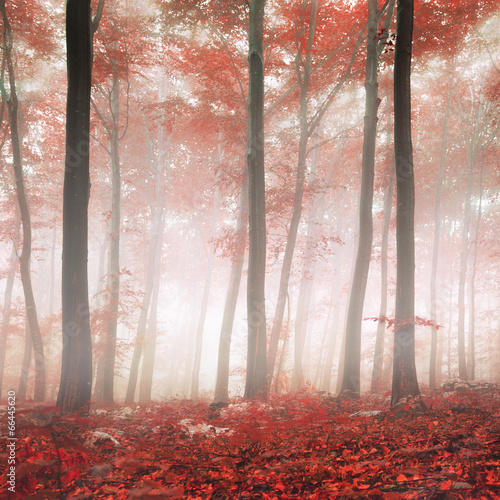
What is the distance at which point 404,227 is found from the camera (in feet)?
18.0

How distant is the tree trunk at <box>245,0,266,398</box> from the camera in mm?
7387

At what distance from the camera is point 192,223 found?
22562 mm

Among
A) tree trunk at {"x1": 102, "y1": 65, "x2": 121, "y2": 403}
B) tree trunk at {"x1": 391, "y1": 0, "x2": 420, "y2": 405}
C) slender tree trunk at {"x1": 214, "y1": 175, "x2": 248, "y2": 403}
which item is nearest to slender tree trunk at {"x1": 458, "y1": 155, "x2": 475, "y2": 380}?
slender tree trunk at {"x1": 214, "y1": 175, "x2": 248, "y2": 403}

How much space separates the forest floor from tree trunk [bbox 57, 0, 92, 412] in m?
1.16

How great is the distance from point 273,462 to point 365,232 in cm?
654

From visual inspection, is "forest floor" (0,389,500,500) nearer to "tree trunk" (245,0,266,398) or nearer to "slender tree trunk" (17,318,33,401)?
"tree trunk" (245,0,266,398)

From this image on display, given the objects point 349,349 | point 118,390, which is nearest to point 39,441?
point 349,349

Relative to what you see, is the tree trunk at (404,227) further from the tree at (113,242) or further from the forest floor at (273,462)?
the tree at (113,242)

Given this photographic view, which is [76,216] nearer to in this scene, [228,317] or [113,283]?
[113,283]

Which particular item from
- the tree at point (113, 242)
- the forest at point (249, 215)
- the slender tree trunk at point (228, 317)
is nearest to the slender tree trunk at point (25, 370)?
the forest at point (249, 215)

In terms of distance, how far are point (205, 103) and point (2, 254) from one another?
45.0 m

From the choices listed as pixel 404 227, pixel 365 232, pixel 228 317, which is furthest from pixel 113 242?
pixel 404 227

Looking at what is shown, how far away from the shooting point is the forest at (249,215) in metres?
2.71

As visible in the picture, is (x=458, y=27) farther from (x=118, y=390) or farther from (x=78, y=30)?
(x=118, y=390)
